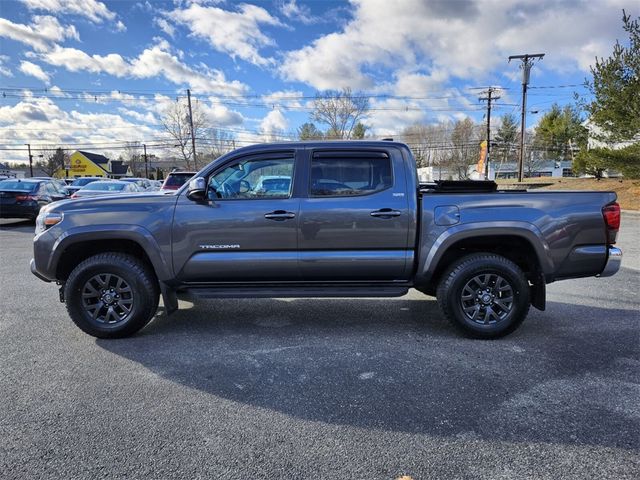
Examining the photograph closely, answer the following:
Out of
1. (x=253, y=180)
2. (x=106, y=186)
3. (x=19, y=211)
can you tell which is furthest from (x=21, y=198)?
(x=253, y=180)

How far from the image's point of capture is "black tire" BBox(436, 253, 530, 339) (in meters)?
4.05

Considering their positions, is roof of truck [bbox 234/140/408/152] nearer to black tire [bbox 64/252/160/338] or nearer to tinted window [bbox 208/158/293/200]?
tinted window [bbox 208/158/293/200]

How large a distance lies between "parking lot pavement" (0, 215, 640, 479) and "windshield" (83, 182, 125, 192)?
11.7 m

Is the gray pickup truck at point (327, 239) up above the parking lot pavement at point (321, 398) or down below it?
above

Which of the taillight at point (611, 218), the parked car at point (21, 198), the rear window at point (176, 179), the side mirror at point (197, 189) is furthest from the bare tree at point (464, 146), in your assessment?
the side mirror at point (197, 189)

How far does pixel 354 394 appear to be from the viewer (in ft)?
10.2

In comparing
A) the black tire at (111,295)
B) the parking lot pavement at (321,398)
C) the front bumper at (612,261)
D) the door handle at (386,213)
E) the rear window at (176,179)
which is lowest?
the parking lot pavement at (321,398)

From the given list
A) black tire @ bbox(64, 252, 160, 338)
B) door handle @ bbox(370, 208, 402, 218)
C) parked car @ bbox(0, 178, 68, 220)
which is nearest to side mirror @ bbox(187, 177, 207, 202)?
black tire @ bbox(64, 252, 160, 338)

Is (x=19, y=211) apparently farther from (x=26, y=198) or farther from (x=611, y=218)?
(x=611, y=218)

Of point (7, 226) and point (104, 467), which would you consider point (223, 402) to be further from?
point (7, 226)

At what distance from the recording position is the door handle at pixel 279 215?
4.07 metres

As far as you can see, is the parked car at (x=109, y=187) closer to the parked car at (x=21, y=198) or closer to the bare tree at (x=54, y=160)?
the parked car at (x=21, y=198)

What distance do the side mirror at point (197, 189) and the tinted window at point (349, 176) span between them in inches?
43.0

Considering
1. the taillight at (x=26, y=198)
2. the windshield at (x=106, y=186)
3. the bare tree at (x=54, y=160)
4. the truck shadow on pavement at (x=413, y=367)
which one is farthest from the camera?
the bare tree at (x=54, y=160)
